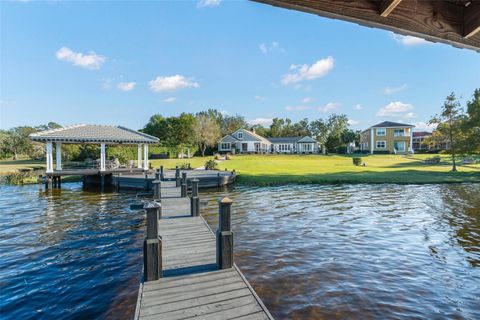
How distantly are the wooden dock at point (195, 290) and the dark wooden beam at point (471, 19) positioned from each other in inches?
169

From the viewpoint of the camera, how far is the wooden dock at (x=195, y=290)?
445 centimetres

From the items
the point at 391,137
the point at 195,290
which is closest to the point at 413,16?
the point at 195,290

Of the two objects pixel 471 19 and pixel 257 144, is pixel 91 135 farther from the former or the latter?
pixel 257 144

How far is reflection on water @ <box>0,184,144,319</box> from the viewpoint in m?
6.06

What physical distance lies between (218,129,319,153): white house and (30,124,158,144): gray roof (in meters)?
35.5

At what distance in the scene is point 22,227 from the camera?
38.9 feet

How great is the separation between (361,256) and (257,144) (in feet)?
184

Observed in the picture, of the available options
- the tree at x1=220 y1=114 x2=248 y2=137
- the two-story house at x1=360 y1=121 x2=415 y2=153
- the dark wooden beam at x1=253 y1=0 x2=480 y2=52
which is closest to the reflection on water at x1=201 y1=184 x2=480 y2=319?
the dark wooden beam at x1=253 y1=0 x2=480 y2=52

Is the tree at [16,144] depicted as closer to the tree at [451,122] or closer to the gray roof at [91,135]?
the gray roof at [91,135]

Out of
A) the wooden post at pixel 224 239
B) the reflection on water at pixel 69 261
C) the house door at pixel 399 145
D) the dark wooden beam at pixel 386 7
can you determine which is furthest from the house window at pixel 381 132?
the dark wooden beam at pixel 386 7

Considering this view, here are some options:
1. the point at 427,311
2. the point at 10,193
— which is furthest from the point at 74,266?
the point at 10,193

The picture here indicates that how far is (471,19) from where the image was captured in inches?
87.5

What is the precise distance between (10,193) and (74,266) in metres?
17.1

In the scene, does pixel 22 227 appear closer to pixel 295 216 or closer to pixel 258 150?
pixel 295 216
